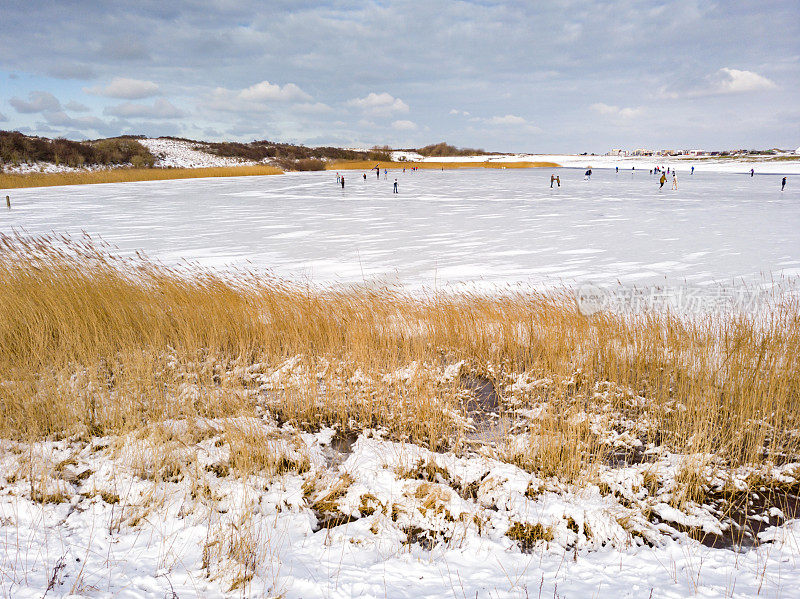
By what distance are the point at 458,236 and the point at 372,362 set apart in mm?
10487

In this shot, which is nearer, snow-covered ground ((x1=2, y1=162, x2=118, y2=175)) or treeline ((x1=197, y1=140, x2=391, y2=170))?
snow-covered ground ((x1=2, y1=162, x2=118, y2=175))

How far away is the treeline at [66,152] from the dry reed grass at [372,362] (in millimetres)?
61359

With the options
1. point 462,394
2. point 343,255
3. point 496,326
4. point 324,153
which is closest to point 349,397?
point 462,394

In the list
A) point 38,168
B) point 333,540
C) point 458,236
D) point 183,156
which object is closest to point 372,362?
point 333,540

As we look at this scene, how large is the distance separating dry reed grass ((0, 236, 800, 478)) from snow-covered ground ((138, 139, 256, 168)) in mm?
79348

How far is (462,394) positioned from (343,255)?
8.10 m

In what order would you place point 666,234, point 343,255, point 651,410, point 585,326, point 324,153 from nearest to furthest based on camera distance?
point 651,410
point 585,326
point 343,255
point 666,234
point 324,153

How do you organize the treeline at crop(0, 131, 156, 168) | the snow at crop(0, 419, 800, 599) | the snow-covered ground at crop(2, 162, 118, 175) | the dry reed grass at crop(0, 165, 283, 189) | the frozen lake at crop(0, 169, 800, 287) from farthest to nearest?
the treeline at crop(0, 131, 156, 168)
the snow-covered ground at crop(2, 162, 118, 175)
the dry reed grass at crop(0, 165, 283, 189)
the frozen lake at crop(0, 169, 800, 287)
the snow at crop(0, 419, 800, 599)

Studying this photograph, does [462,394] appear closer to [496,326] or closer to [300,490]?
[496,326]

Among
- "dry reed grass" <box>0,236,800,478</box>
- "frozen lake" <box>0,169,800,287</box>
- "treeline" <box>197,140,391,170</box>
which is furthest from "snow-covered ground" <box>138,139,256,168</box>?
"dry reed grass" <box>0,236,800,478</box>

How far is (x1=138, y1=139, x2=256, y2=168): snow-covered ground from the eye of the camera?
80.0 metres

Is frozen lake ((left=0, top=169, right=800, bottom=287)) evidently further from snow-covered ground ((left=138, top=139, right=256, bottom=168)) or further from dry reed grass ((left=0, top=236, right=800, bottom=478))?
snow-covered ground ((left=138, top=139, right=256, bottom=168))

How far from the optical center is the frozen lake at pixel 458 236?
10898 mm

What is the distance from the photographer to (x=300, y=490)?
3766 mm
